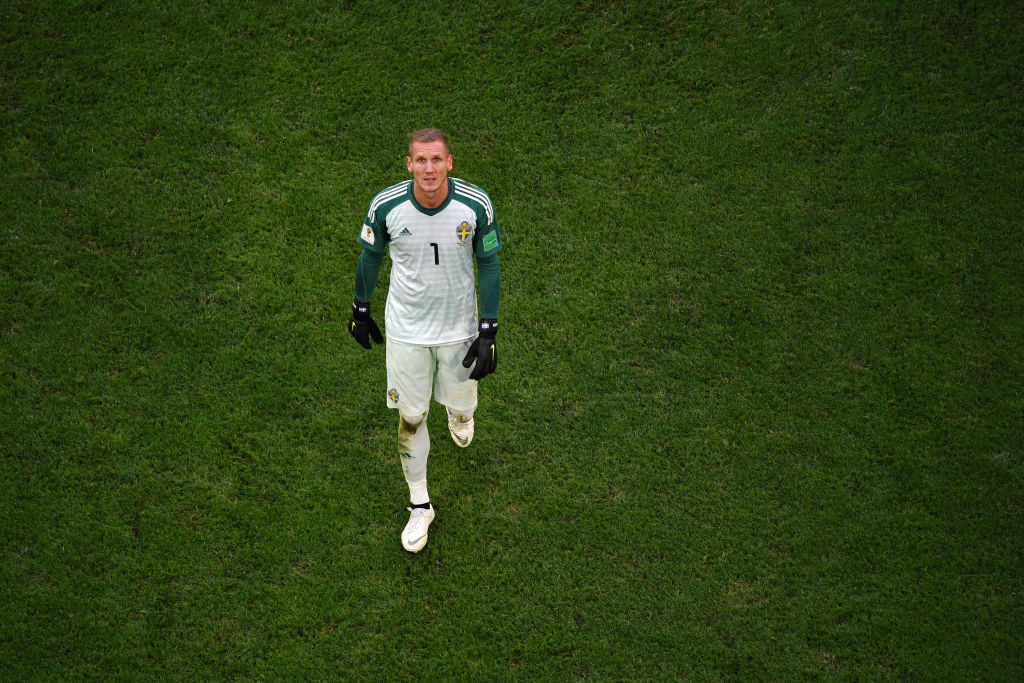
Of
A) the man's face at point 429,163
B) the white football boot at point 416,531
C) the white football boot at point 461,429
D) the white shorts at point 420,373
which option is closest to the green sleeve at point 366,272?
the white shorts at point 420,373

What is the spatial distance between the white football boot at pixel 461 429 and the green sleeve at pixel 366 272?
1002 millimetres

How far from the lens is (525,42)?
253 inches

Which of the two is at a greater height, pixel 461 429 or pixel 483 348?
pixel 483 348

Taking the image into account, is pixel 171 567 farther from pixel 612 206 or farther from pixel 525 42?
pixel 525 42

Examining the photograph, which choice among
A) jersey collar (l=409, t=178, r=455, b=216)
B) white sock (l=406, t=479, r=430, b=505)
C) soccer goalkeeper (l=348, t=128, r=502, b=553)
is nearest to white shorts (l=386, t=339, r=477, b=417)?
soccer goalkeeper (l=348, t=128, r=502, b=553)

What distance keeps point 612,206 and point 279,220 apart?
254cm

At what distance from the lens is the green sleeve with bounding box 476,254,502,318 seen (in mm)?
4211

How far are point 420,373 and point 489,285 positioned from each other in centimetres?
64

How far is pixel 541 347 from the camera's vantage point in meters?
5.53

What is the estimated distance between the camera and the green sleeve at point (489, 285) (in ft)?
13.8

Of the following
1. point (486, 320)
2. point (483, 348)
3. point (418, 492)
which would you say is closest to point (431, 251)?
point (486, 320)

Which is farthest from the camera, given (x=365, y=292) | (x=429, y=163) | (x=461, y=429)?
(x=461, y=429)

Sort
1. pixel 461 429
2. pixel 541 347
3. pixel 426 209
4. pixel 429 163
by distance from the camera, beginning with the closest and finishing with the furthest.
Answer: pixel 429 163, pixel 426 209, pixel 461 429, pixel 541 347

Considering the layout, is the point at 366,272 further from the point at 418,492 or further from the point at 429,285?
the point at 418,492
